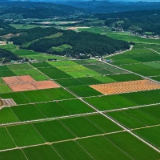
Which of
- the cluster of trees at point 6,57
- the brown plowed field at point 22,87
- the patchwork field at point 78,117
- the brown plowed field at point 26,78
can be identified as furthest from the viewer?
the cluster of trees at point 6,57

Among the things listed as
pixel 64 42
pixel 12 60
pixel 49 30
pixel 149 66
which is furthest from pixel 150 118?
pixel 49 30

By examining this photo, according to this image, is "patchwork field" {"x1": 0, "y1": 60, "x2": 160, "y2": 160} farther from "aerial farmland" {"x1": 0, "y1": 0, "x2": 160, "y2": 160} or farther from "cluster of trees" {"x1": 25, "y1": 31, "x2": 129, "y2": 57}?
"cluster of trees" {"x1": 25, "y1": 31, "x2": 129, "y2": 57}

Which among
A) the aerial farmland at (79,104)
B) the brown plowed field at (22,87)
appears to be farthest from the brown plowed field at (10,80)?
the brown plowed field at (22,87)

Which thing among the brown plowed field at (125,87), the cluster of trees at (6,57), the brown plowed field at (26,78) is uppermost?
the cluster of trees at (6,57)

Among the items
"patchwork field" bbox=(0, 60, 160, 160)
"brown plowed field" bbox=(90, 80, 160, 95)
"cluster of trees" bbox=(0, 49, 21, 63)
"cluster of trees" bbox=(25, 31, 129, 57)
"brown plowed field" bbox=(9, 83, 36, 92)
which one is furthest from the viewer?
"cluster of trees" bbox=(25, 31, 129, 57)

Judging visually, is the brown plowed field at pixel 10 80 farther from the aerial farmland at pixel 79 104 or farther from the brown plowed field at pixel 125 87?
the brown plowed field at pixel 125 87

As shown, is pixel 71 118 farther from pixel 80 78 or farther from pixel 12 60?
pixel 12 60

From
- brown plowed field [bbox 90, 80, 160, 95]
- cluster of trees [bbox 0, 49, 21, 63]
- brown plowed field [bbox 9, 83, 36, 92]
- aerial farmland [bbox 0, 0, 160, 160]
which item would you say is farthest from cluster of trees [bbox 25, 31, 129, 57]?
brown plowed field [bbox 9, 83, 36, 92]
